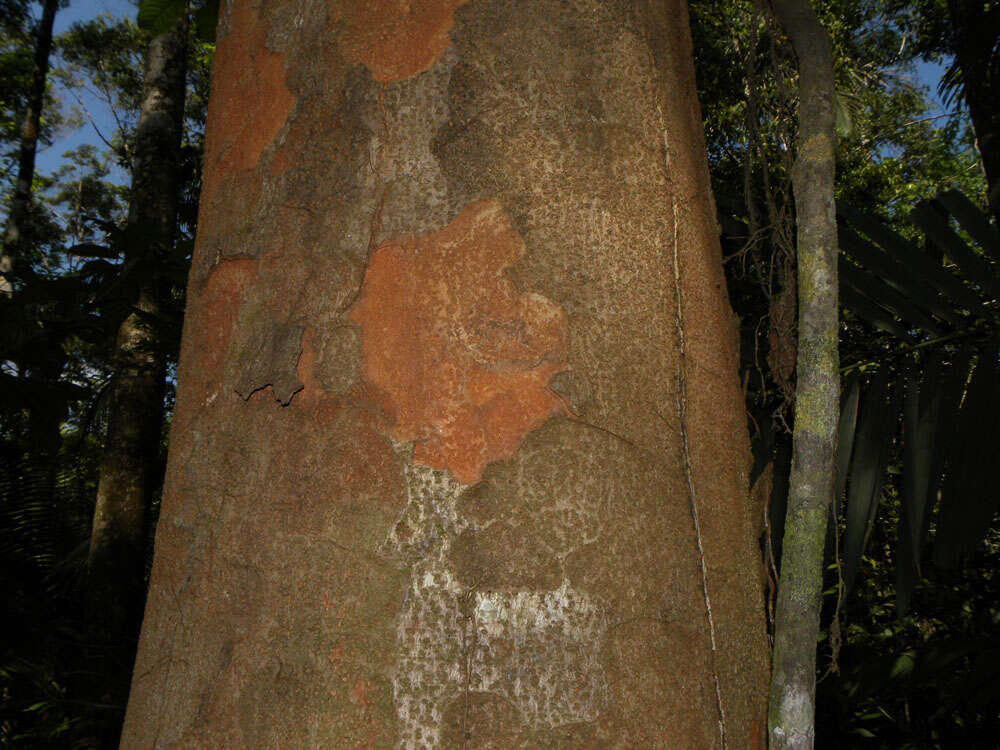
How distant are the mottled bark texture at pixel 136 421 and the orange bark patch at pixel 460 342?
2.88 metres

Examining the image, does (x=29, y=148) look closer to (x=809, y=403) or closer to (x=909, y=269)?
(x=909, y=269)

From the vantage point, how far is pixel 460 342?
1.64 ft

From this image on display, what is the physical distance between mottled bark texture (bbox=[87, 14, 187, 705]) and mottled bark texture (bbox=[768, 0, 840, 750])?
2.89m

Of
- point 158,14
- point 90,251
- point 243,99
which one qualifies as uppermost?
point 90,251

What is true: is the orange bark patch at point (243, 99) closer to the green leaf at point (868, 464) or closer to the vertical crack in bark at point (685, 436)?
the vertical crack in bark at point (685, 436)

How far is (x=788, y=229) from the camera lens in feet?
3.10

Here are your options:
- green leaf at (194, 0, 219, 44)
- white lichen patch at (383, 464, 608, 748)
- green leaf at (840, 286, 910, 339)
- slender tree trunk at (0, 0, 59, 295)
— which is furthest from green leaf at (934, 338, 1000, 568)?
slender tree trunk at (0, 0, 59, 295)

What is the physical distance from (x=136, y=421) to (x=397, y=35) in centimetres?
382

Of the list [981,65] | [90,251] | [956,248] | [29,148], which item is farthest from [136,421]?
[29,148]

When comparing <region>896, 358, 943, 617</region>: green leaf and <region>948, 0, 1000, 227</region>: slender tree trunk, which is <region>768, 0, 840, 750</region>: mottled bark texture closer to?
<region>896, 358, 943, 617</region>: green leaf

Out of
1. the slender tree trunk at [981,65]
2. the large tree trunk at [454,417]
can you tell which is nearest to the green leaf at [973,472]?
the large tree trunk at [454,417]

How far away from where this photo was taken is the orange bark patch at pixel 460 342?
49cm

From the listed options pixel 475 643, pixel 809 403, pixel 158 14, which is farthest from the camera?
pixel 158 14

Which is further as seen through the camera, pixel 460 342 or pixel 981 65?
pixel 981 65
